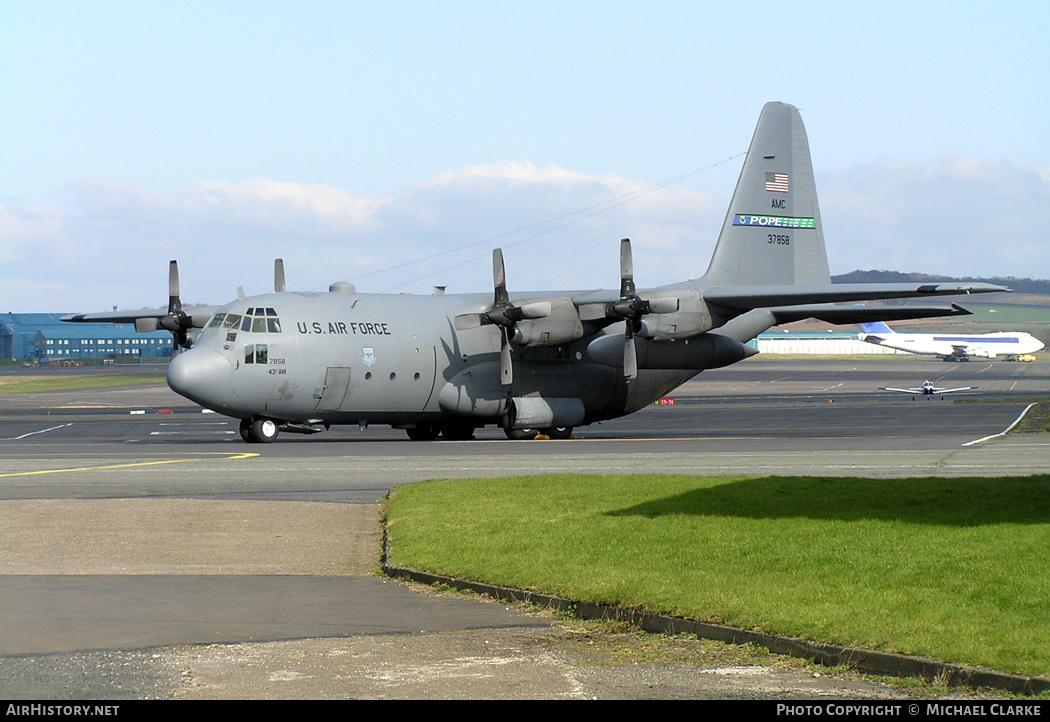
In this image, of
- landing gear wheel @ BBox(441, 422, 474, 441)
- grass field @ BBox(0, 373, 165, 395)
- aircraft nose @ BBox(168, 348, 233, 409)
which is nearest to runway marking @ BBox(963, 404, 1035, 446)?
landing gear wheel @ BBox(441, 422, 474, 441)

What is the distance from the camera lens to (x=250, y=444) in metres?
34.1

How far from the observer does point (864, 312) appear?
119ft

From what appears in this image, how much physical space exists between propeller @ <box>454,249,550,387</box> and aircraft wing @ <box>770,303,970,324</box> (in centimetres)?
871

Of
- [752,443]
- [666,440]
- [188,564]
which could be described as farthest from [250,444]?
[188,564]

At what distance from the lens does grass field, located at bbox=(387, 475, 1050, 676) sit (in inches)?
379

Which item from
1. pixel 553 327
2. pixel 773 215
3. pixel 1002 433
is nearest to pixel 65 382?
pixel 553 327

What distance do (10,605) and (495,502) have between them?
28.1ft

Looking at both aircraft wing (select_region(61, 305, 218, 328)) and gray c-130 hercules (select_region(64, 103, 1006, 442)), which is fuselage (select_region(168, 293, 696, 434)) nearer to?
gray c-130 hercules (select_region(64, 103, 1006, 442))

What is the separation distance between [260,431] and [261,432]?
4cm

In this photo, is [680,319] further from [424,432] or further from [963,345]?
A: [963,345]

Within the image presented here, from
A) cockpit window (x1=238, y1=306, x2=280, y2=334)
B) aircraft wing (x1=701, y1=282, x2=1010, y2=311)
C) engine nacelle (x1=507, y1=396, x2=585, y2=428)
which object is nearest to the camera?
aircraft wing (x1=701, y1=282, x2=1010, y2=311)

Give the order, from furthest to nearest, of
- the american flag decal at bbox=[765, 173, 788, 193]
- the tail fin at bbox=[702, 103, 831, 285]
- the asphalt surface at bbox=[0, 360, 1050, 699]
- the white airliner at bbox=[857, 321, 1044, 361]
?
the white airliner at bbox=[857, 321, 1044, 361] → the american flag decal at bbox=[765, 173, 788, 193] → the tail fin at bbox=[702, 103, 831, 285] → the asphalt surface at bbox=[0, 360, 1050, 699]

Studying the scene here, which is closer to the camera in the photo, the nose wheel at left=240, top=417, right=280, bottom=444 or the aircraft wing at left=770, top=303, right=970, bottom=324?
the nose wheel at left=240, top=417, right=280, bottom=444

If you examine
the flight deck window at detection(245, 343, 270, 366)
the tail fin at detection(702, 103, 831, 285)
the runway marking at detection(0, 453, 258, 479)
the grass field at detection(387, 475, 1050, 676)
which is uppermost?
the tail fin at detection(702, 103, 831, 285)
